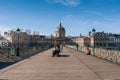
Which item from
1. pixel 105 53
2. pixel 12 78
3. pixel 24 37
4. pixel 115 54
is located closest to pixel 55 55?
pixel 105 53

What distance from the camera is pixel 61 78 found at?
14227 millimetres

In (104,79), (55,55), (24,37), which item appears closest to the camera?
(104,79)

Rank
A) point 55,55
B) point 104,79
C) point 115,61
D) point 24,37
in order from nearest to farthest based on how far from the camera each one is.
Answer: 1. point 104,79
2. point 115,61
3. point 55,55
4. point 24,37

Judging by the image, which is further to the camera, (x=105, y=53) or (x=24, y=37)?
(x=24, y=37)

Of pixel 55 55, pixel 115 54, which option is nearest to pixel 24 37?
Answer: pixel 55 55

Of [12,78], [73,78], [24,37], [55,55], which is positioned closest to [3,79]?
[12,78]

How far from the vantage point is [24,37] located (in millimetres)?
191500

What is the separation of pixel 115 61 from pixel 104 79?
37.5ft

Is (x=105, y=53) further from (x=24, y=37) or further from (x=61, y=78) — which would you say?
(x=24, y=37)

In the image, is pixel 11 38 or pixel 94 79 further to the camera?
pixel 11 38

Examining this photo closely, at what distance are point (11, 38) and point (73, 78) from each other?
18657cm

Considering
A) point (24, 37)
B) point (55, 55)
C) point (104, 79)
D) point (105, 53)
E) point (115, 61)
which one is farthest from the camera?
point (24, 37)

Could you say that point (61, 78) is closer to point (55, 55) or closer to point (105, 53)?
point (105, 53)

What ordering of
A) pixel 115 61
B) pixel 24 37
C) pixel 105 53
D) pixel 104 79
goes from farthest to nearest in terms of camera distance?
pixel 24 37
pixel 105 53
pixel 115 61
pixel 104 79
